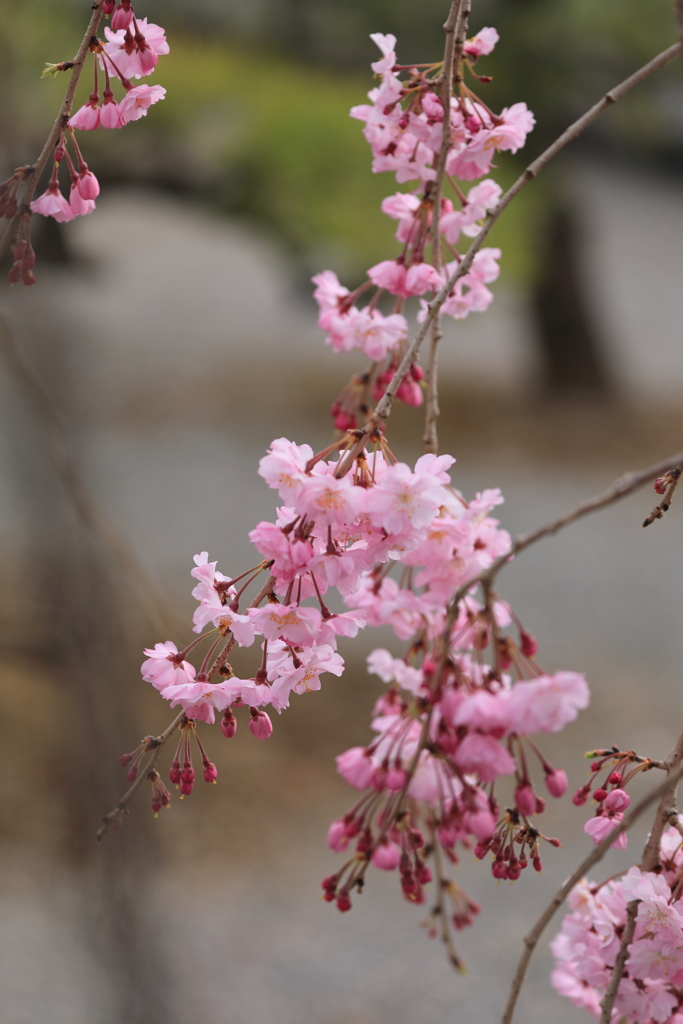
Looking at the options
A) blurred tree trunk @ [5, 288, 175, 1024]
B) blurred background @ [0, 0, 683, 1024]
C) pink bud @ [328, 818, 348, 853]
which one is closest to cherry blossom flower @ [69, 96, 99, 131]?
blurred background @ [0, 0, 683, 1024]

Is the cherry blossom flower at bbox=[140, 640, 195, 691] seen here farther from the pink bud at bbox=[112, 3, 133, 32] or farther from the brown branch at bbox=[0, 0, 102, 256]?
the pink bud at bbox=[112, 3, 133, 32]

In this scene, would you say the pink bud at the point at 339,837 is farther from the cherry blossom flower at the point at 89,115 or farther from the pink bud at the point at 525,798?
the cherry blossom flower at the point at 89,115

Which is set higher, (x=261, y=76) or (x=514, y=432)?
(x=261, y=76)

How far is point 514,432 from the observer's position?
14.0 ft

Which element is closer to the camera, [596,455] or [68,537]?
[68,537]

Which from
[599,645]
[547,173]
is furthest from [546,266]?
[599,645]

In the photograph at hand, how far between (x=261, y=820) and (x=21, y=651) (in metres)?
0.73

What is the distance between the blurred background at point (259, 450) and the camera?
1245 mm

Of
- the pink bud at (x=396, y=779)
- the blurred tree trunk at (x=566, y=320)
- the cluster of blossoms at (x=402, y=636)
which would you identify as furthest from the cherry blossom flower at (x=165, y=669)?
the blurred tree trunk at (x=566, y=320)

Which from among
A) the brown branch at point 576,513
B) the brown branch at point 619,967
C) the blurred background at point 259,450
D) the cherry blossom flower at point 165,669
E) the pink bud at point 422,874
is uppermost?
the blurred background at point 259,450

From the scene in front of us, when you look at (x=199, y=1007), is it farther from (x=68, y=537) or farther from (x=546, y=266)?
(x=546, y=266)

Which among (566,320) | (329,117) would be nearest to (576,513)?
(329,117)

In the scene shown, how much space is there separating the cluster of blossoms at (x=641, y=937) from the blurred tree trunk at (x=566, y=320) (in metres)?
4.07

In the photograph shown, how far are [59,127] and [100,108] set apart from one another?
0.24 ft
